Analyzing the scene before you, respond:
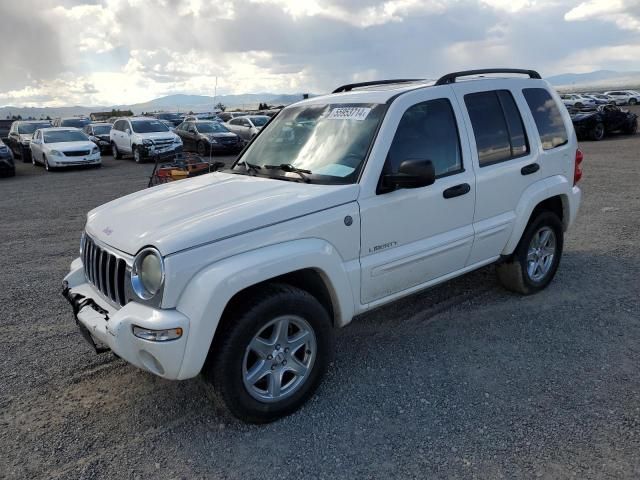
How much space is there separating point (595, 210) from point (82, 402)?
7.97m

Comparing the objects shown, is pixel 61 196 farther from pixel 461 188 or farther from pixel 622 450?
pixel 622 450

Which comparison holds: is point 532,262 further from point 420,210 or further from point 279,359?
point 279,359

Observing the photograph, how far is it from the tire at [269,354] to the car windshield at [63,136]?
17798 millimetres

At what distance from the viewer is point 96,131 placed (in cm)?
2394

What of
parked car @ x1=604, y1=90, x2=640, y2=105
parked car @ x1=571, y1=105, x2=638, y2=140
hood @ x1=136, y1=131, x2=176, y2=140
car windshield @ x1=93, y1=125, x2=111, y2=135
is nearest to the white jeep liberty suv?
hood @ x1=136, y1=131, x2=176, y2=140

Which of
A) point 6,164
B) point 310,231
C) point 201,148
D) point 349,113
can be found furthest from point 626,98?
point 310,231

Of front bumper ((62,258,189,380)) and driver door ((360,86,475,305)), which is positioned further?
driver door ((360,86,475,305))

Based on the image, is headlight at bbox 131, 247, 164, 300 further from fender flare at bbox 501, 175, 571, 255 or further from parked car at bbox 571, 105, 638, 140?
parked car at bbox 571, 105, 638, 140

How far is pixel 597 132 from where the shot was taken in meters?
21.9

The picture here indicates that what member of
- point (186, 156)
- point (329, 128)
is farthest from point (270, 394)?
point (186, 156)

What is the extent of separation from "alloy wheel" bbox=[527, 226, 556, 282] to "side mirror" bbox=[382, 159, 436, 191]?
192cm

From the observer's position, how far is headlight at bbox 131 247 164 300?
2762 millimetres

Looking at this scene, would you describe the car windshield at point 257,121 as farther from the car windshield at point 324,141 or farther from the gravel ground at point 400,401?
the car windshield at point 324,141

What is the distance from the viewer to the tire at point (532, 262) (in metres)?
4.66
